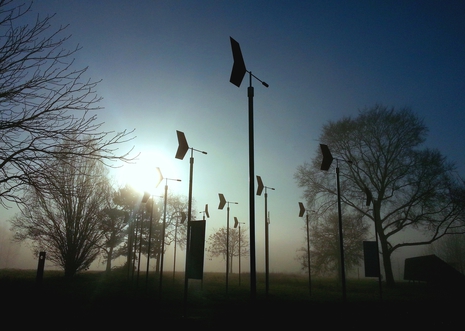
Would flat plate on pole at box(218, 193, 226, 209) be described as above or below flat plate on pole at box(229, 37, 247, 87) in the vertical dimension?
below

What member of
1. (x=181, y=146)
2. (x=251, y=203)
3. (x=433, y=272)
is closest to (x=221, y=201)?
(x=181, y=146)

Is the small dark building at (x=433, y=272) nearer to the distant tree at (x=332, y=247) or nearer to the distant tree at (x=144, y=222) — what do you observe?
the distant tree at (x=332, y=247)

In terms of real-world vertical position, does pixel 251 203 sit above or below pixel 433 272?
above

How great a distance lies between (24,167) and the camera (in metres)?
7.09

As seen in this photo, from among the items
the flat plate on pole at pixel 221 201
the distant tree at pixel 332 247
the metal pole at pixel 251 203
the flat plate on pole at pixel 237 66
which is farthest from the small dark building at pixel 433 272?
the flat plate on pole at pixel 237 66

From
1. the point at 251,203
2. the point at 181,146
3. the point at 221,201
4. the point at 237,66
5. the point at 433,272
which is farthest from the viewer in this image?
the point at 433,272

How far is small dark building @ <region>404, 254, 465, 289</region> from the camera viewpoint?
109 feet

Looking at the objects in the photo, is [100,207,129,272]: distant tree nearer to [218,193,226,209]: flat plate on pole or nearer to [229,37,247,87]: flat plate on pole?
[218,193,226,209]: flat plate on pole

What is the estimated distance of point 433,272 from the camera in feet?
117

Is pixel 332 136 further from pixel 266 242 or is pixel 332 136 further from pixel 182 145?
pixel 182 145

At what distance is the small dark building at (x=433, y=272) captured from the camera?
33.4 meters

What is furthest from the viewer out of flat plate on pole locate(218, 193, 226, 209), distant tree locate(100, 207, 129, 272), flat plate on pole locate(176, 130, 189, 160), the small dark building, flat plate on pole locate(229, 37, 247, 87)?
distant tree locate(100, 207, 129, 272)

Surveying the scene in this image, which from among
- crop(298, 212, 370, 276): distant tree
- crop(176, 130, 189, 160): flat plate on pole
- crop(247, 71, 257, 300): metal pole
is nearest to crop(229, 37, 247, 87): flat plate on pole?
crop(247, 71, 257, 300): metal pole

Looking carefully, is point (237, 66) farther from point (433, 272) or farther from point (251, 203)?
point (433, 272)
